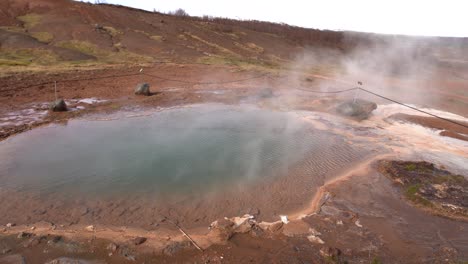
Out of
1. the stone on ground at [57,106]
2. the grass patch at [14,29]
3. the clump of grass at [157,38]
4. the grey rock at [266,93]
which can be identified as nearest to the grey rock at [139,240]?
the stone on ground at [57,106]

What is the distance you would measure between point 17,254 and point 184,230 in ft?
8.28

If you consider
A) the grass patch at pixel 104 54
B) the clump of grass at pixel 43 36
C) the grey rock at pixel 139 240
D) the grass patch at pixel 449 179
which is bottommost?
the grey rock at pixel 139 240

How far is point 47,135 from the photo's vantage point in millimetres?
9336

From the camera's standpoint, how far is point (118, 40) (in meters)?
25.0

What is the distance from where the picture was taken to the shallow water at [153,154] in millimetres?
6816

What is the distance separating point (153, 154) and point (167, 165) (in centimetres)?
79

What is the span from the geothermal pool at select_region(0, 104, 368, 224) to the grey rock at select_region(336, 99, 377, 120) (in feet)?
8.15

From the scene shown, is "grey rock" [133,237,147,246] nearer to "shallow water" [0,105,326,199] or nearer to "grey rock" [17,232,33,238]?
"shallow water" [0,105,326,199]

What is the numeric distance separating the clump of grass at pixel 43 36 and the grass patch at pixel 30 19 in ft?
7.31

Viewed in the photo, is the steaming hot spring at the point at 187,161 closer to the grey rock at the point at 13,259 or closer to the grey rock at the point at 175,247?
the grey rock at the point at 175,247

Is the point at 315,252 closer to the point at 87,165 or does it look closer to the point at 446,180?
the point at 446,180

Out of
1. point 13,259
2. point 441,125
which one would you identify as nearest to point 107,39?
point 13,259

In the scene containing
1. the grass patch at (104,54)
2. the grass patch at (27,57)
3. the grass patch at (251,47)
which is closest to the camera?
the grass patch at (27,57)

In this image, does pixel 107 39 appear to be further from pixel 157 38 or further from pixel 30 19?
pixel 30 19
